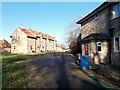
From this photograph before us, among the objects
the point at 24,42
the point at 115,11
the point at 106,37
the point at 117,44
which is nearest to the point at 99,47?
the point at 106,37

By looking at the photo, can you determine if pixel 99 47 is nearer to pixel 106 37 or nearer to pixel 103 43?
pixel 103 43

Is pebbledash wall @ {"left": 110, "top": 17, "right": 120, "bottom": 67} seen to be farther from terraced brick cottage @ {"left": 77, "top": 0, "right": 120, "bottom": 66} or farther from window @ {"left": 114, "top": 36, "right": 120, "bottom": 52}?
window @ {"left": 114, "top": 36, "right": 120, "bottom": 52}

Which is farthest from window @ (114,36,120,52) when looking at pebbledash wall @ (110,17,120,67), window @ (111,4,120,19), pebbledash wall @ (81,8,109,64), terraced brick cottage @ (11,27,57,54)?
terraced brick cottage @ (11,27,57,54)

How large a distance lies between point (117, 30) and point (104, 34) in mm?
3290

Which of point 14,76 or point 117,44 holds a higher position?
point 117,44

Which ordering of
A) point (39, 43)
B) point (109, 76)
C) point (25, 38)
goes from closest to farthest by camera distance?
point (109, 76), point (25, 38), point (39, 43)

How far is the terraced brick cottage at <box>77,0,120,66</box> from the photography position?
19.7m

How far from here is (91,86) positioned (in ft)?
35.8

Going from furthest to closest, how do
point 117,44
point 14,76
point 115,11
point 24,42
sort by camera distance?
point 24,42, point 115,11, point 117,44, point 14,76

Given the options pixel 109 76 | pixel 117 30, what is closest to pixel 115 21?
pixel 117 30

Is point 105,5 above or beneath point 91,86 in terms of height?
above

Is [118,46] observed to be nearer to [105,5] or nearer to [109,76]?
[105,5]

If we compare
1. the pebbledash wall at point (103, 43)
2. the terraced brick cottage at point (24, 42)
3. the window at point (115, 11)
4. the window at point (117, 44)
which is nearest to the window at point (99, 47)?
the pebbledash wall at point (103, 43)

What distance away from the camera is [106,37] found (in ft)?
71.8
